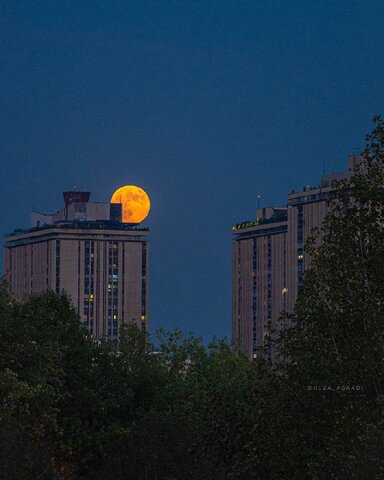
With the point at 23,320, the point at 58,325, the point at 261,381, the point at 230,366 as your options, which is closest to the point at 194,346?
the point at 230,366

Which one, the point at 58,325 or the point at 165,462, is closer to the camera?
the point at 165,462

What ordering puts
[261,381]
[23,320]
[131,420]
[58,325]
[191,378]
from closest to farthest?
[261,381]
[23,320]
[58,325]
[131,420]
[191,378]

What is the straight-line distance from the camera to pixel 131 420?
232 ft

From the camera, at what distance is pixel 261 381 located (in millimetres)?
34125

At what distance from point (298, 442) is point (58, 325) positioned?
118ft

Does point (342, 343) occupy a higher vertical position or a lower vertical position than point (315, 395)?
higher

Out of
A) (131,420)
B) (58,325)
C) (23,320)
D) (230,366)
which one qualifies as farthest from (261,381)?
(230,366)

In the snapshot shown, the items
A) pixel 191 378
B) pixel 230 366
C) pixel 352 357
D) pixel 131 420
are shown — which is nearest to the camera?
pixel 352 357

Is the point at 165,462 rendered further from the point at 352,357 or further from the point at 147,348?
the point at 147,348

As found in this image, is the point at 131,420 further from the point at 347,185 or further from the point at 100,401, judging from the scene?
the point at 347,185

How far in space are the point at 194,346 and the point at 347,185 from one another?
67.5m

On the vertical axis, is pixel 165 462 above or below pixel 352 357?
below

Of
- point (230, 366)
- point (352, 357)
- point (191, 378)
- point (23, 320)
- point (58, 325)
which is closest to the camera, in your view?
point (352, 357)

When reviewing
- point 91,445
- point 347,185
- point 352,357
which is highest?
point 347,185
